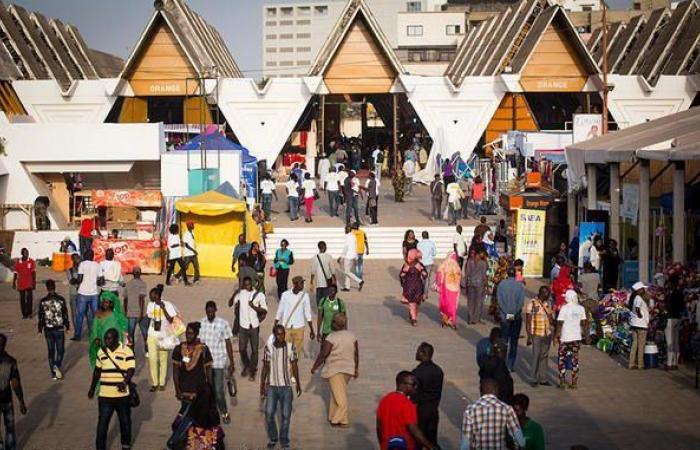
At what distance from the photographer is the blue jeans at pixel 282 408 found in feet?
37.9

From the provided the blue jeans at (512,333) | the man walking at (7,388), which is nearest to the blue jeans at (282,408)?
the man walking at (7,388)

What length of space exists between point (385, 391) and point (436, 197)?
53.8ft

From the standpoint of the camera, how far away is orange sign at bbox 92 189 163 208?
28.0 meters

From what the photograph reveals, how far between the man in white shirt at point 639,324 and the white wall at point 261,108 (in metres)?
28.1

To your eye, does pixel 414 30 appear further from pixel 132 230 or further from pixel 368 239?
pixel 132 230

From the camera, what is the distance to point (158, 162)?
34500mm

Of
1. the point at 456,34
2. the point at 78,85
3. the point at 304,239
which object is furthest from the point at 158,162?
the point at 456,34

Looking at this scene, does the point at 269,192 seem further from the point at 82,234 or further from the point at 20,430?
the point at 20,430

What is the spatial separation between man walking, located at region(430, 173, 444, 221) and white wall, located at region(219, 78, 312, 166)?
40.4 feet

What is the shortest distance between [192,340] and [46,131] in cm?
Answer: 2349

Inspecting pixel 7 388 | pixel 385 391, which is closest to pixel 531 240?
pixel 385 391

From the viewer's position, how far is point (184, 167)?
30625 millimetres

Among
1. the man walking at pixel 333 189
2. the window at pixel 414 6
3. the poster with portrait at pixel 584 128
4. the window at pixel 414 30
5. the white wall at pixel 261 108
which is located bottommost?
the man walking at pixel 333 189

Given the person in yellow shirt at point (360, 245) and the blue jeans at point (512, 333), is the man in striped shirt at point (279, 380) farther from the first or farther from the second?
the person in yellow shirt at point (360, 245)
